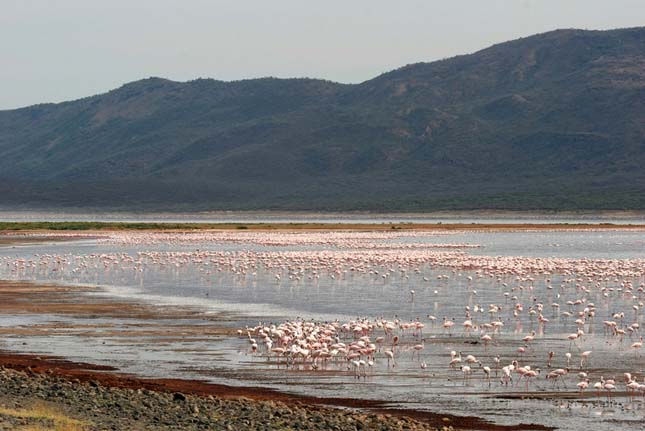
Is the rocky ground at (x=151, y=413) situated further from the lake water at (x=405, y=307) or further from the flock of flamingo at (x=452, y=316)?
the flock of flamingo at (x=452, y=316)

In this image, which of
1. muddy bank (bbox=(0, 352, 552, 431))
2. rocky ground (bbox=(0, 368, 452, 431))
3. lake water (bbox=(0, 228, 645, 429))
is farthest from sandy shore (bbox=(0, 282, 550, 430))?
lake water (bbox=(0, 228, 645, 429))

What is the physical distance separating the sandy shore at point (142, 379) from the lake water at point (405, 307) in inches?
20.3

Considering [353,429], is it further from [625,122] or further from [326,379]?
[625,122]

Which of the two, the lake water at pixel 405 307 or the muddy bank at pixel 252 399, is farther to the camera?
the lake water at pixel 405 307

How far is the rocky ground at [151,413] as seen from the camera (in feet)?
48.0

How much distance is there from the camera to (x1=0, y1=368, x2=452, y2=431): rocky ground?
48.0ft

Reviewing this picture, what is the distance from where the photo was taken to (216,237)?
2746 inches

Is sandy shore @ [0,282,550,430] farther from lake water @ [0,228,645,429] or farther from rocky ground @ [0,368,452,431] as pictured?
lake water @ [0,228,645,429]

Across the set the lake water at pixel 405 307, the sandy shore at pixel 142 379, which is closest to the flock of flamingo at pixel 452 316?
the lake water at pixel 405 307

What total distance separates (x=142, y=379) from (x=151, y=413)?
10.6 ft

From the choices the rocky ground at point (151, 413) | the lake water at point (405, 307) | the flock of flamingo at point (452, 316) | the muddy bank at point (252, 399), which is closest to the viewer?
the rocky ground at point (151, 413)

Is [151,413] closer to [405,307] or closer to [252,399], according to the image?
[252,399]

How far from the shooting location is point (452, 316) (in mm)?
27719

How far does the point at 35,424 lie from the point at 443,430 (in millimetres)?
4872
